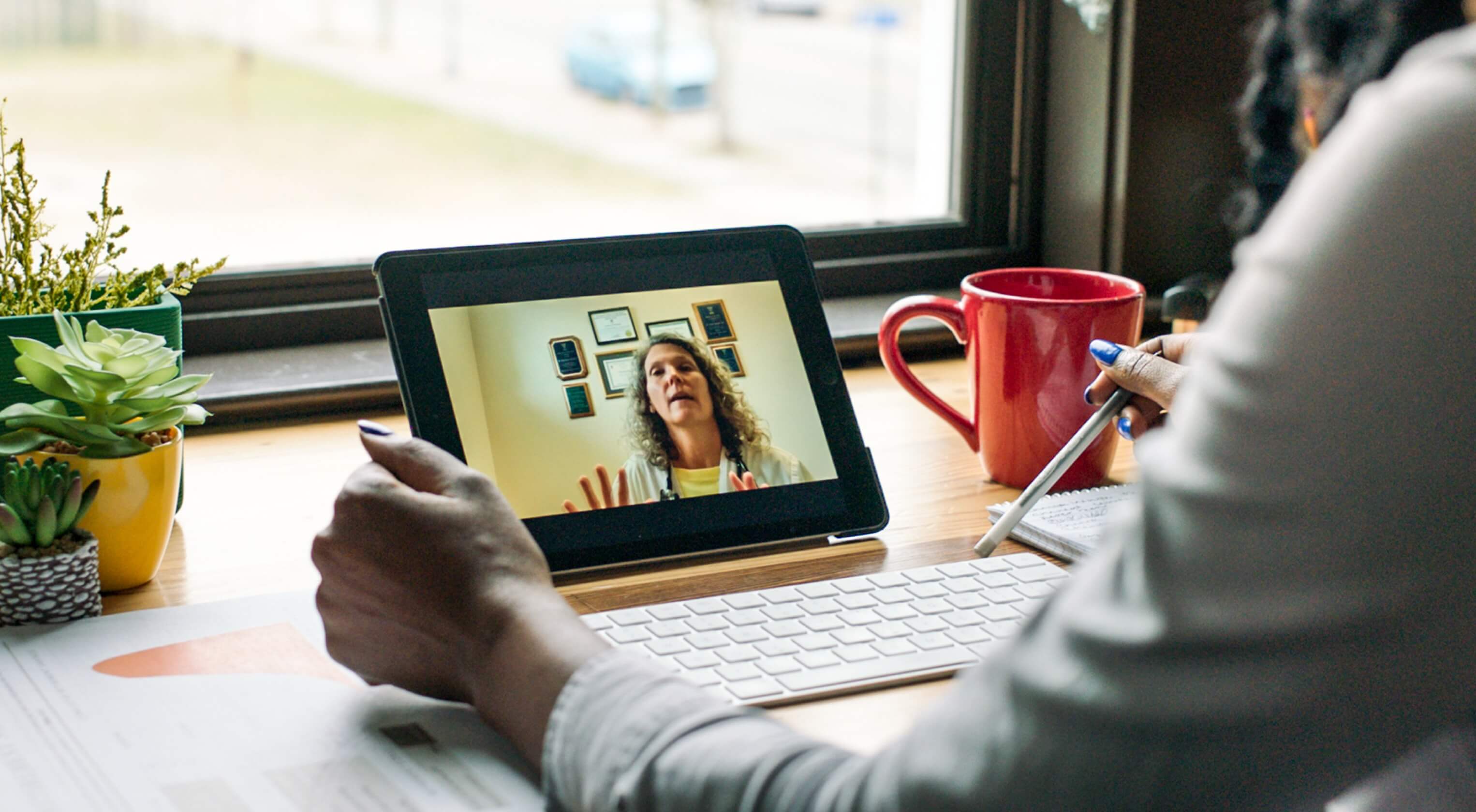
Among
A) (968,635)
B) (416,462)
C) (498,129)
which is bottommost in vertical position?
(968,635)

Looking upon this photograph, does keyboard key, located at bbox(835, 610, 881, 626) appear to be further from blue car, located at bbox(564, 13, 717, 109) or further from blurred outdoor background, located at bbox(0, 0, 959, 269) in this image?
blue car, located at bbox(564, 13, 717, 109)

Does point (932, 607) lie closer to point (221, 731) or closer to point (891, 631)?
point (891, 631)

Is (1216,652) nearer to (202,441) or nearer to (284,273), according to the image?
(202,441)

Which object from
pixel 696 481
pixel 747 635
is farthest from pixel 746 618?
pixel 696 481

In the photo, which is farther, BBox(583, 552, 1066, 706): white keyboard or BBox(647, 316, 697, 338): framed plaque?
BBox(647, 316, 697, 338): framed plaque

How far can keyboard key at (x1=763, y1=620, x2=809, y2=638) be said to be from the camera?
2.27 ft

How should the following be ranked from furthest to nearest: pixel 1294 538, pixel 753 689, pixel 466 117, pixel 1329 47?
pixel 466 117, pixel 753 689, pixel 1329 47, pixel 1294 538

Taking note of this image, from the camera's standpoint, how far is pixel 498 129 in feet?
4.71

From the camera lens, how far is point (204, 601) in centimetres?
75

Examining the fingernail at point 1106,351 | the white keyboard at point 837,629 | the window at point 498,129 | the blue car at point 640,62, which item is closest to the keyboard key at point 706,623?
the white keyboard at point 837,629

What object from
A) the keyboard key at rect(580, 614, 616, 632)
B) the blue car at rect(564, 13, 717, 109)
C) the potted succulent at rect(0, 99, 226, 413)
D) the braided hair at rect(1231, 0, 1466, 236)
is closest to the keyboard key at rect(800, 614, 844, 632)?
the keyboard key at rect(580, 614, 616, 632)

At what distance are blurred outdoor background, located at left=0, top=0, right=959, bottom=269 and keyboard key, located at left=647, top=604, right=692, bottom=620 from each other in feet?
2.31

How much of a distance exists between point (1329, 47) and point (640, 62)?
1020 mm

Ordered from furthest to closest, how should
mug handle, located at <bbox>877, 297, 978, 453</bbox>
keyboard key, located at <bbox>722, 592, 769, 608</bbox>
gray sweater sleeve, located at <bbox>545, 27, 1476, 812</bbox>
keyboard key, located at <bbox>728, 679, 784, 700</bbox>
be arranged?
mug handle, located at <bbox>877, 297, 978, 453</bbox> < keyboard key, located at <bbox>722, 592, 769, 608</bbox> < keyboard key, located at <bbox>728, 679, 784, 700</bbox> < gray sweater sleeve, located at <bbox>545, 27, 1476, 812</bbox>
